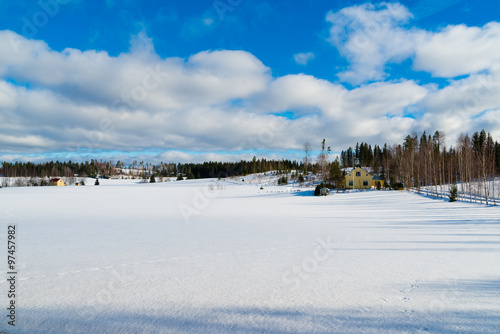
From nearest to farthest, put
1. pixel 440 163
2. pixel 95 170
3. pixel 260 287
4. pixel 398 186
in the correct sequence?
pixel 260 287 < pixel 398 186 < pixel 440 163 < pixel 95 170

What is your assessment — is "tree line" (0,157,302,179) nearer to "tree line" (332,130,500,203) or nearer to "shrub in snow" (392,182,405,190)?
"tree line" (332,130,500,203)

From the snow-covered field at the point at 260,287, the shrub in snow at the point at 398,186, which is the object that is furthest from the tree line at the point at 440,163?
the snow-covered field at the point at 260,287

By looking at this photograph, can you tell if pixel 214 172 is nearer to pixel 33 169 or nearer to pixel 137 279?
pixel 33 169

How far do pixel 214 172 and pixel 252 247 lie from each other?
118145 mm

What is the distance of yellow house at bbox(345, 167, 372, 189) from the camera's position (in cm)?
5338

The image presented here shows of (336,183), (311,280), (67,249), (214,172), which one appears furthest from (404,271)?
(214,172)

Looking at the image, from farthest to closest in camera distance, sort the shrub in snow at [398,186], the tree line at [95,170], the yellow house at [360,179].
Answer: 1. the tree line at [95,170]
2. the yellow house at [360,179]
3. the shrub in snow at [398,186]

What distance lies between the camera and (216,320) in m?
3.96

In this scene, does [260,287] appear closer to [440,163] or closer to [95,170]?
[440,163]

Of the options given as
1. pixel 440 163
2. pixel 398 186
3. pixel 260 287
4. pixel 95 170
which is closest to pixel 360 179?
pixel 398 186

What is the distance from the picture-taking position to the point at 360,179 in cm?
5372

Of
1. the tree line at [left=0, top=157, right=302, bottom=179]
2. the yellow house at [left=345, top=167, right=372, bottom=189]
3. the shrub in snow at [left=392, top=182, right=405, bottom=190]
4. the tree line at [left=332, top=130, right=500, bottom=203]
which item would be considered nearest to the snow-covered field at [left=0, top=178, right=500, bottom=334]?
the tree line at [left=332, top=130, right=500, bottom=203]

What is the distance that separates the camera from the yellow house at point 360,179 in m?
53.4

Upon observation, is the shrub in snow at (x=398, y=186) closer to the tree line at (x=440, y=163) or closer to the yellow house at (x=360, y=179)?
the tree line at (x=440, y=163)
